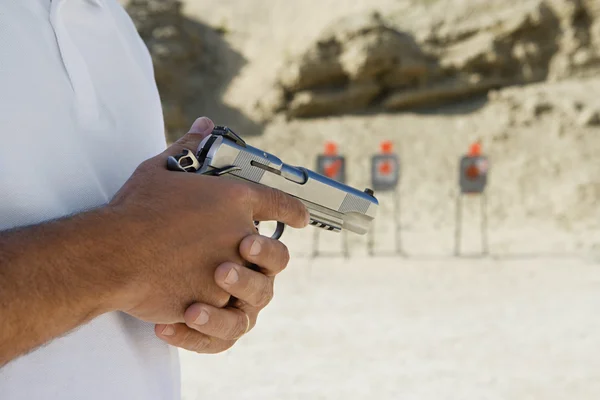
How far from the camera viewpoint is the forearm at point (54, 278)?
0.72 metres

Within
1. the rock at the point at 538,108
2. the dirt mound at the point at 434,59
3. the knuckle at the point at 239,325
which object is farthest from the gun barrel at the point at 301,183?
the dirt mound at the point at 434,59

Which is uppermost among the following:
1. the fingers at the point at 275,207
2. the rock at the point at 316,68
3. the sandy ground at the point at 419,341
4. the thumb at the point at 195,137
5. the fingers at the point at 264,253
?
the rock at the point at 316,68

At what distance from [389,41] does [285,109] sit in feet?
8.96

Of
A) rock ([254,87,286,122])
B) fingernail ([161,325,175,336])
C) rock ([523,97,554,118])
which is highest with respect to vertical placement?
rock ([254,87,286,122])

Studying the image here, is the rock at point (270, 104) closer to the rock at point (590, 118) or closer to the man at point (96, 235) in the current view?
the rock at point (590, 118)

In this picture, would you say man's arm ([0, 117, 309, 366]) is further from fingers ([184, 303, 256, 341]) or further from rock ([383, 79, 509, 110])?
rock ([383, 79, 509, 110])

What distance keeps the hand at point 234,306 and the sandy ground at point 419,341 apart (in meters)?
2.82

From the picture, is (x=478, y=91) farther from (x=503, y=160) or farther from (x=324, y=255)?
(x=324, y=255)

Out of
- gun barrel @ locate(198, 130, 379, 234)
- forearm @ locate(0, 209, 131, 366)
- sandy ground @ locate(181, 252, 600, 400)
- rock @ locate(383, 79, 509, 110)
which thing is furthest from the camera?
rock @ locate(383, 79, 509, 110)

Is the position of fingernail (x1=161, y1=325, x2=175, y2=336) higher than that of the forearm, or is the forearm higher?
the forearm

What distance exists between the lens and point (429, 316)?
5.27m

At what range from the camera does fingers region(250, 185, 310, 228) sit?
95 centimetres

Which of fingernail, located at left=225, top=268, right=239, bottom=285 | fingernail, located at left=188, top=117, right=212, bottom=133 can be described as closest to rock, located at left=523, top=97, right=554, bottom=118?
fingernail, located at left=188, top=117, right=212, bottom=133

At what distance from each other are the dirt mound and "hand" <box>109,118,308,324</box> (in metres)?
13.7
